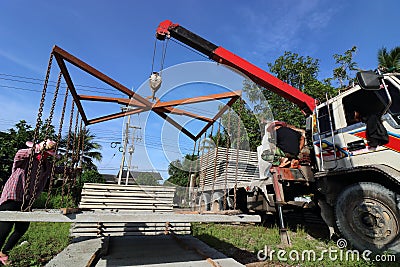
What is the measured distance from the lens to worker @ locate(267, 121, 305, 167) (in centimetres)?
493

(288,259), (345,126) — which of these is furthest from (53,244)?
(345,126)

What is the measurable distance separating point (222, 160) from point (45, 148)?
604cm

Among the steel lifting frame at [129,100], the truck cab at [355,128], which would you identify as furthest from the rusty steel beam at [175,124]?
the truck cab at [355,128]

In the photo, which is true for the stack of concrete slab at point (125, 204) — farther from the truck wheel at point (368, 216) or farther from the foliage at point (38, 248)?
the truck wheel at point (368, 216)

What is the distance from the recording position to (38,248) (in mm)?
4238

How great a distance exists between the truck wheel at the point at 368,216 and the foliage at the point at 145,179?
3.31m

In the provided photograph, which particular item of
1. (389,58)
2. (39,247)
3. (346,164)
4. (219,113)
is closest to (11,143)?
(39,247)

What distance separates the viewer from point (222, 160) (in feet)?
27.0

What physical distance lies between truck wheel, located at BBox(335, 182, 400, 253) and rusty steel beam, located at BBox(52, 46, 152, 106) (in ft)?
12.2

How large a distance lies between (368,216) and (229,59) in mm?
4057

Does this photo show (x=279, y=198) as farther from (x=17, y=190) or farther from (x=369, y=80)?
(x=17, y=190)

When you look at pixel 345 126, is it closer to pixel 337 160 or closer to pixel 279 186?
pixel 337 160

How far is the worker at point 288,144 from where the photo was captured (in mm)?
4930

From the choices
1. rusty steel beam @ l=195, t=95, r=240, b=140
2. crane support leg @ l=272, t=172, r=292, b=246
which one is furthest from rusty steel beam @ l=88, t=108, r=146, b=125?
crane support leg @ l=272, t=172, r=292, b=246
